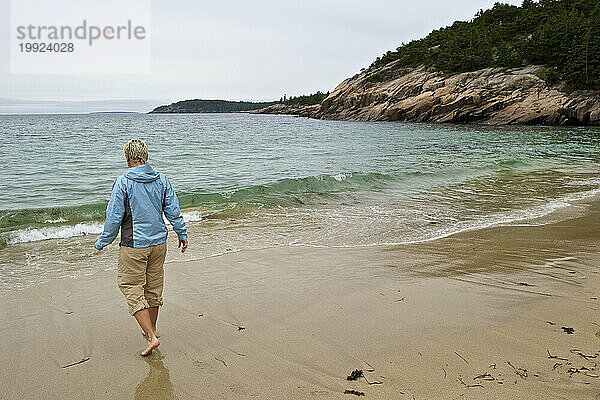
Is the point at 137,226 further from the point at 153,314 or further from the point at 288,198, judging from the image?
the point at 288,198

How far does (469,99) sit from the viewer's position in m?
54.8

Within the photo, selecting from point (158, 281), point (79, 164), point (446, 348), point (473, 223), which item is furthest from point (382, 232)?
point (79, 164)

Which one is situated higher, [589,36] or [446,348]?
[589,36]

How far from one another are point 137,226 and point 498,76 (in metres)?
61.7

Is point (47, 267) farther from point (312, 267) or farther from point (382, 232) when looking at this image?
point (382, 232)

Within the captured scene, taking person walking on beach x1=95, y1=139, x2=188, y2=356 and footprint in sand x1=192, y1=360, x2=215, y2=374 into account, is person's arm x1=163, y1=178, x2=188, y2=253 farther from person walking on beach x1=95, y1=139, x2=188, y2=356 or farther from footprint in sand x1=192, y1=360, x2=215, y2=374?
footprint in sand x1=192, y1=360, x2=215, y2=374

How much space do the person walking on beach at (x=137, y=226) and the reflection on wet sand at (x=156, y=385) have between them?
0.70 feet

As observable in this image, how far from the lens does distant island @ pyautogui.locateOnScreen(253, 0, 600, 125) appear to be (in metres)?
48.8

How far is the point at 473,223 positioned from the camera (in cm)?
920

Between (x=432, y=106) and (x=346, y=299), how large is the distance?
192 ft

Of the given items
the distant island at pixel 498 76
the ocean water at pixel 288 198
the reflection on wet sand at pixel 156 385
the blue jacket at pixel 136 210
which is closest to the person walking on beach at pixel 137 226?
the blue jacket at pixel 136 210

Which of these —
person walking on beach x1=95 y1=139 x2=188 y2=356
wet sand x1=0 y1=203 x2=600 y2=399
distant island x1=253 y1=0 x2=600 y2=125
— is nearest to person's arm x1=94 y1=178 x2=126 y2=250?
person walking on beach x1=95 y1=139 x2=188 y2=356

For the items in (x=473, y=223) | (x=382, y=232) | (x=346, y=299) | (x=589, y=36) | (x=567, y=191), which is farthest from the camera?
(x=589, y=36)

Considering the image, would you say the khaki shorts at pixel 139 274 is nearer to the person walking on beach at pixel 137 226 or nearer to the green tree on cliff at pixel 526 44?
the person walking on beach at pixel 137 226
